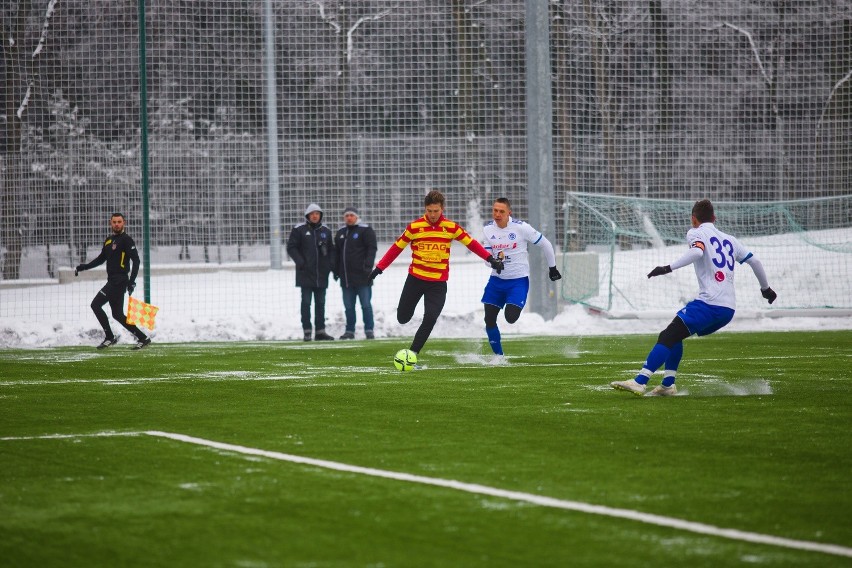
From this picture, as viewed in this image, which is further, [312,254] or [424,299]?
[312,254]

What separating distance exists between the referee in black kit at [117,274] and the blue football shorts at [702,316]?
31.3 feet

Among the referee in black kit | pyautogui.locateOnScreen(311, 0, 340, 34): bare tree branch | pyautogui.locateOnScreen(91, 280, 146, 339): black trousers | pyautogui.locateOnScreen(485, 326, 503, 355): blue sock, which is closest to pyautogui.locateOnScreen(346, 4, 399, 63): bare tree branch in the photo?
pyautogui.locateOnScreen(311, 0, 340, 34): bare tree branch

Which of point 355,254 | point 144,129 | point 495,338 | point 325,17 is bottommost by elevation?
point 495,338

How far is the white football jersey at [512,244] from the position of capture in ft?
45.9

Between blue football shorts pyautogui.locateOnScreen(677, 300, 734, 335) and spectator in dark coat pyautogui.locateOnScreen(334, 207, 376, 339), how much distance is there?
9074 millimetres

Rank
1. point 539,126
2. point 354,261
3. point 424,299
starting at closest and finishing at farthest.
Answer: point 424,299 → point 354,261 → point 539,126

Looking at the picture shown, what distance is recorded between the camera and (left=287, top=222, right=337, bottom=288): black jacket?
19.0 meters

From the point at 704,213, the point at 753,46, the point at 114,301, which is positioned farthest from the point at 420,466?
the point at 753,46

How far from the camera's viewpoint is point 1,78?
76.4 feet

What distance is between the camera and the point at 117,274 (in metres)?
17.4

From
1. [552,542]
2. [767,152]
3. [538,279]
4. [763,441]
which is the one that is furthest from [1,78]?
[552,542]

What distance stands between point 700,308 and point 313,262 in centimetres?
975

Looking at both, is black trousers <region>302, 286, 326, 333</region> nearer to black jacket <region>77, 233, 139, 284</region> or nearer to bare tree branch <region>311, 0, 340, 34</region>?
black jacket <region>77, 233, 139, 284</region>

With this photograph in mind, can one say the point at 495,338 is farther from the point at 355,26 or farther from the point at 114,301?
the point at 355,26
